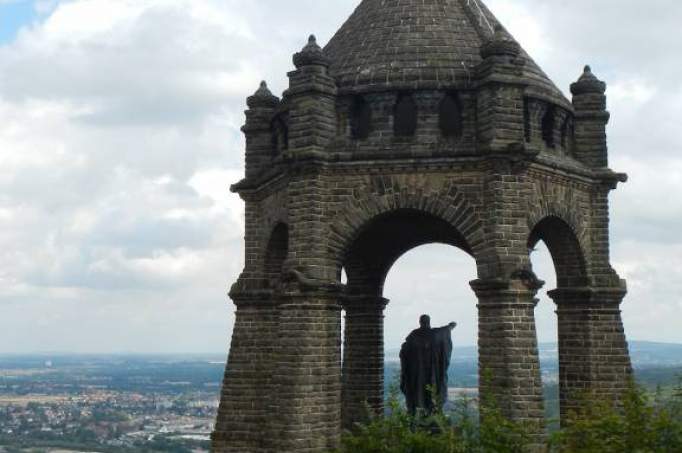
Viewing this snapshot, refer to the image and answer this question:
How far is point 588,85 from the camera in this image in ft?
58.3

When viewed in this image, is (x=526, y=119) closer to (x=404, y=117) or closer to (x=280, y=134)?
(x=404, y=117)

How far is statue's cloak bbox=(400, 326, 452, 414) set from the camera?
16.8 m

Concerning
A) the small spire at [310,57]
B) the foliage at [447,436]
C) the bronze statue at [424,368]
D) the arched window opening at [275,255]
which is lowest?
the foliage at [447,436]

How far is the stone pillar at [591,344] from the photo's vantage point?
1672 centimetres

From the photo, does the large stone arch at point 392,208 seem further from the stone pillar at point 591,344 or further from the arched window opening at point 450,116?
the stone pillar at point 591,344

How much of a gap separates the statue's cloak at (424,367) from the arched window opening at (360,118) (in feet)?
12.9

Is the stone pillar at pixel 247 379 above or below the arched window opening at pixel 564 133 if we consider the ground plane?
below

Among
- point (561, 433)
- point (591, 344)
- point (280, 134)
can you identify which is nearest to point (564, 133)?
point (591, 344)

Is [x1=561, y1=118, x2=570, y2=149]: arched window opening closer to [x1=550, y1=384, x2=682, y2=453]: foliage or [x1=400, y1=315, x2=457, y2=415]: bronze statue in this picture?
[x1=400, y1=315, x2=457, y2=415]: bronze statue

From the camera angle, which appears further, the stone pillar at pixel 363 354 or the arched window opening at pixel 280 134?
the stone pillar at pixel 363 354

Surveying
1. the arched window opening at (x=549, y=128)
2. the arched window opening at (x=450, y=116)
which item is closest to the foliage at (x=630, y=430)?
the arched window opening at (x=450, y=116)

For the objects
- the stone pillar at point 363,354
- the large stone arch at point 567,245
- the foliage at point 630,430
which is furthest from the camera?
the stone pillar at point 363,354

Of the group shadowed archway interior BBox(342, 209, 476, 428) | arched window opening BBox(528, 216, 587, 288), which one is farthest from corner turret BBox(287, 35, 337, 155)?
arched window opening BBox(528, 216, 587, 288)

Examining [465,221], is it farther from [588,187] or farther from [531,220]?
[588,187]
